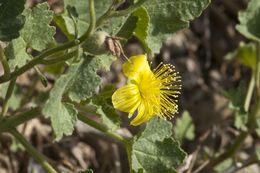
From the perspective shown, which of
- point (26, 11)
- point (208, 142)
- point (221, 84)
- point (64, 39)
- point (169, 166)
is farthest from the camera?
point (221, 84)

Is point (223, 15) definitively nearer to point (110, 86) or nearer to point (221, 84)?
point (221, 84)

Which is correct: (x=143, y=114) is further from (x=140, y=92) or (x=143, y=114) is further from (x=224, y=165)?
(x=224, y=165)

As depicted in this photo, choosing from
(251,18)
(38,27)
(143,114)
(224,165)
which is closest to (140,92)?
(143,114)

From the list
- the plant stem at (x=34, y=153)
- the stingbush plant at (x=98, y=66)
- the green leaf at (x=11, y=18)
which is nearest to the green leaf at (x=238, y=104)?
the stingbush plant at (x=98, y=66)

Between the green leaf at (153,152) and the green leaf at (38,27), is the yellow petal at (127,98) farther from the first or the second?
the green leaf at (38,27)

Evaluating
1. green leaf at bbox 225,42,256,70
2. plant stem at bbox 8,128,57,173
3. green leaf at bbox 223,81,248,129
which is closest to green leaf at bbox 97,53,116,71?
plant stem at bbox 8,128,57,173

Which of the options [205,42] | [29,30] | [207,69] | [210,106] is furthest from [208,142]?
[29,30]

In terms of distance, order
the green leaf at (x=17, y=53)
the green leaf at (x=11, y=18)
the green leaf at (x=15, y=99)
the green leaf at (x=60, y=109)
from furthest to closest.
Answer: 1. the green leaf at (x=15, y=99)
2. the green leaf at (x=17, y=53)
3. the green leaf at (x=11, y=18)
4. the green leaf at (x=60, y=109)
